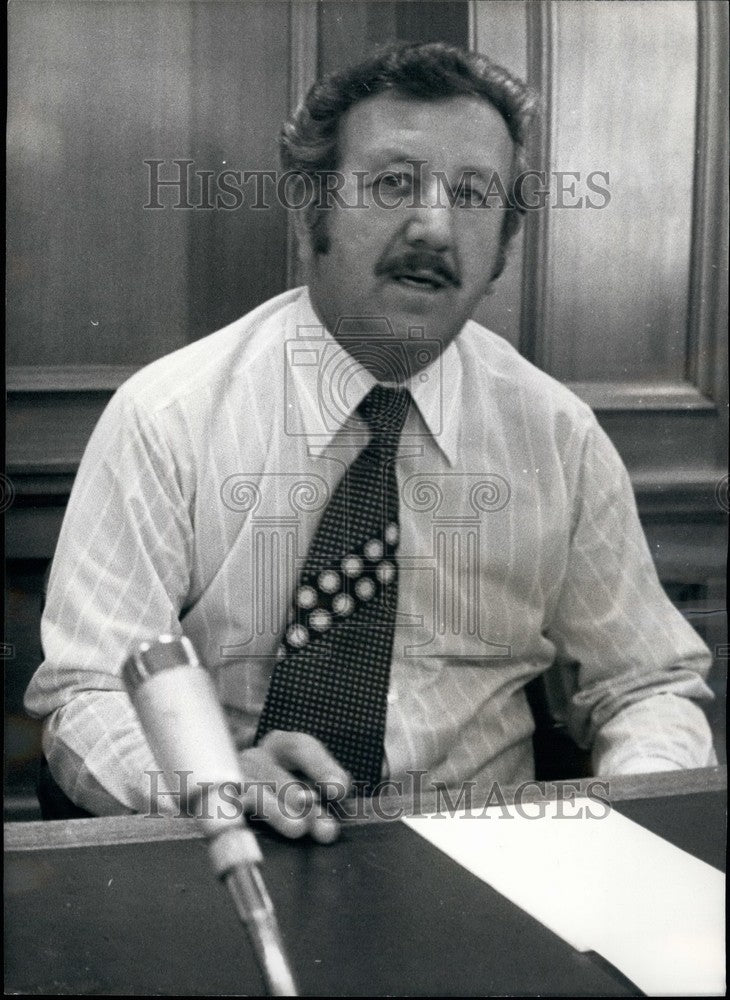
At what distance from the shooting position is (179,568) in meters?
0.95

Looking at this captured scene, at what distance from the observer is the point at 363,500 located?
96cm

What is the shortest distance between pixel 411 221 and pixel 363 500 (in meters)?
0.23

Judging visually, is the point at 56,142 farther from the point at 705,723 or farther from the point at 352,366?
the point at 705,723

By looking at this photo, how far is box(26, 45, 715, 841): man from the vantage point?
936mm

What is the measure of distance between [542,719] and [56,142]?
24.1 inches

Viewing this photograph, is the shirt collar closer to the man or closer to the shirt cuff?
the man

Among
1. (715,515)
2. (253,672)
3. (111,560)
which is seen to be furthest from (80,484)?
(715,515)

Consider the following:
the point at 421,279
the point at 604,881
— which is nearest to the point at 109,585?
the point at 421,279

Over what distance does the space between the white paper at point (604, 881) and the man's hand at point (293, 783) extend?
7cm

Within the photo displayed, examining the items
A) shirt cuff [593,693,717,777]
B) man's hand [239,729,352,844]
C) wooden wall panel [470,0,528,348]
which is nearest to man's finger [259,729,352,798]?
man's hand [239,729,352,844]

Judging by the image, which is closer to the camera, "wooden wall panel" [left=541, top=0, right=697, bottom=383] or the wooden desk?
the wooden desk

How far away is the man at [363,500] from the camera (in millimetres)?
936

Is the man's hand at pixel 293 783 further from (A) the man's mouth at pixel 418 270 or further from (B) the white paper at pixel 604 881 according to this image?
(A) the man's mouth at pixel 418 270

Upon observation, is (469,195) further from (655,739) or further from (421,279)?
(655,739)
